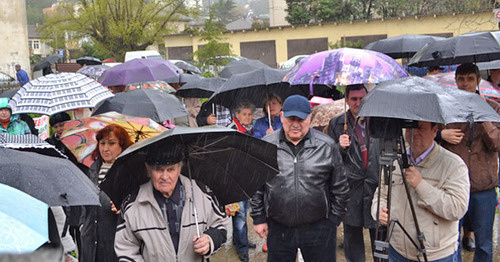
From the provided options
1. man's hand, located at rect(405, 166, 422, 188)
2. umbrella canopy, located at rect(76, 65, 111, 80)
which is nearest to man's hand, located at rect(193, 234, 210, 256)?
man's hand, located at rect(405, 166, 422, 188)

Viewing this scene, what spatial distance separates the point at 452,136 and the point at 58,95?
14.7ft

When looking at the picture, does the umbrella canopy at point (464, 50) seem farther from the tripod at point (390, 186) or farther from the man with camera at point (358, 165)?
the tripod at point (390, 186)

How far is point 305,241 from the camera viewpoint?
479 centimetres

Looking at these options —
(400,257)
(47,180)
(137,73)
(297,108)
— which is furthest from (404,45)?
(47,180)

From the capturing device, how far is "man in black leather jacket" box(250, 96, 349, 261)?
15.4ft

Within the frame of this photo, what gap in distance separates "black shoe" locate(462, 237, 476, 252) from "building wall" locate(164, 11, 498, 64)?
26.0 meters

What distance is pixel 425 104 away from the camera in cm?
368

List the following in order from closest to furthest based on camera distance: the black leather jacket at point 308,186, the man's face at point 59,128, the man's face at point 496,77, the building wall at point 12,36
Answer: the black leather jacket at point 308,186
the man's face at point 59,128
the man's face at point 496,77
the building wall at point 12,36

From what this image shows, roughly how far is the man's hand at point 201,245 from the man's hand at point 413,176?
1.44 m

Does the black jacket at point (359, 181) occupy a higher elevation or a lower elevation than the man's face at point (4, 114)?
lower

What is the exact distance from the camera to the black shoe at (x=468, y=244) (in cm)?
663

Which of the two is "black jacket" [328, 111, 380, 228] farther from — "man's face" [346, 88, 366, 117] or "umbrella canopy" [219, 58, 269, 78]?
"umbrella canopy" [219, 58, 269, 78]

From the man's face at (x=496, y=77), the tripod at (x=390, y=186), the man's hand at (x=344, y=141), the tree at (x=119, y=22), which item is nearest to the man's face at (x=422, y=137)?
the tripod at (x=390, y=186)

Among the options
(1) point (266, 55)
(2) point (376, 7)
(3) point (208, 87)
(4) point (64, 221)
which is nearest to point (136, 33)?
(1) point (266, 55)
